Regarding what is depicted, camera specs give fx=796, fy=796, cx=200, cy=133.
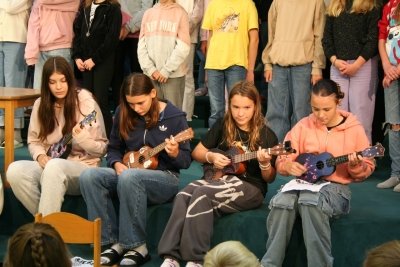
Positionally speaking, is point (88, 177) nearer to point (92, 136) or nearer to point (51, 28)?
point (92, 136)

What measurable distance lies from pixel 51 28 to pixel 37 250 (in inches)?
152

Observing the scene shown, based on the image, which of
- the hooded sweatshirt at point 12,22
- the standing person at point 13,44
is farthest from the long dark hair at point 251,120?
the hooded sweatshirt at point 12,22

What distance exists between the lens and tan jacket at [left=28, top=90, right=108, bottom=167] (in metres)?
4.68

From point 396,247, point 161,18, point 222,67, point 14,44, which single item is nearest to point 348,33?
point 222,67

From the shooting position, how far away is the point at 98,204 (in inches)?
174

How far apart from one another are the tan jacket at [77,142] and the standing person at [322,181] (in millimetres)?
1127

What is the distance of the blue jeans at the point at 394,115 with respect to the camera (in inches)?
195

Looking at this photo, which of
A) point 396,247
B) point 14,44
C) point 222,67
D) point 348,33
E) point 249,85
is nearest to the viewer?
point 396,247

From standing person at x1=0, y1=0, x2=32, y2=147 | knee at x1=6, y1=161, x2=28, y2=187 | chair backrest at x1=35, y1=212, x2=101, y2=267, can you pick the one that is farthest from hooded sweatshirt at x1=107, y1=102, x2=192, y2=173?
standing person at x1=0, y1=0, x2=32, y2=147

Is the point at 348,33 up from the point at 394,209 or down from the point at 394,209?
up

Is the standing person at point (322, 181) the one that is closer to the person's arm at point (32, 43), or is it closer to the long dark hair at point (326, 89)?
the long dark hair at point (326, 89)

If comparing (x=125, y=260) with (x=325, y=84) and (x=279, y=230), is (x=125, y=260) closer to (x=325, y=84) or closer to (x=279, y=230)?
(x=279, y=230)

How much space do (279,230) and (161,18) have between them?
2.20 metres

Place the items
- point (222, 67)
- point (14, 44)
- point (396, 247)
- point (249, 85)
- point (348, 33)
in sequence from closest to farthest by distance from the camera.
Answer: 1. point (396, 247)
2. point (249, 85)
3. point (348, 33)
4. point (222, 67)
5. point (14, 44)
